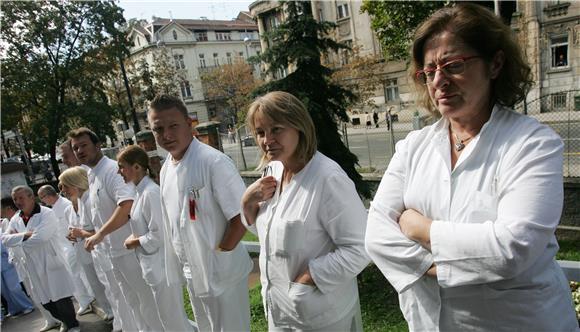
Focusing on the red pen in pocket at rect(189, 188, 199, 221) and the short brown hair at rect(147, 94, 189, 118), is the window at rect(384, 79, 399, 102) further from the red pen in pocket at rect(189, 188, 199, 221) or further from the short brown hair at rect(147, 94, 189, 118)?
the red pen in pocket at rect(189, 188, 199, 221)

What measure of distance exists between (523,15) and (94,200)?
82.8ft

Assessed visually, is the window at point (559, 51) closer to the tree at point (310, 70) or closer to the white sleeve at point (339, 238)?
the tree at point (310, 70)

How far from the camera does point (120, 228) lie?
3738 mm

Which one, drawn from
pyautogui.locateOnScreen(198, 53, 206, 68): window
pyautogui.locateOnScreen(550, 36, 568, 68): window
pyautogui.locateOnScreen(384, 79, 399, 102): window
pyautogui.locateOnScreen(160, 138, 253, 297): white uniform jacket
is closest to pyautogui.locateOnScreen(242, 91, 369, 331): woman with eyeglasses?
pyautogui.locateOnScreen(160, 138, 253, 297): white uniform jacket

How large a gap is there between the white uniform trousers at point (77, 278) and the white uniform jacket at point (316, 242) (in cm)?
442

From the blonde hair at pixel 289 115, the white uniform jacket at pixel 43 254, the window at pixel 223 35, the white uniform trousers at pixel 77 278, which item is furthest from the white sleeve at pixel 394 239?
the window at pixel 223 35

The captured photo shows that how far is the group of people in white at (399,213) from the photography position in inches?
53.7

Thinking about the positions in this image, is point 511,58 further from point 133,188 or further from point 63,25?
point 63,25

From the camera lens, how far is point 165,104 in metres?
2.85

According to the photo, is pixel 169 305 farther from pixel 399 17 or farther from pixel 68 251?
pixel 399 17

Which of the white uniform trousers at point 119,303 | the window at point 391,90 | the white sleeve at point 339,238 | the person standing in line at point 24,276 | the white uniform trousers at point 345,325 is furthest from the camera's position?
the window at point 391,90

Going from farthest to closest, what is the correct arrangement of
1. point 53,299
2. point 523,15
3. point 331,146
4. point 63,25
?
point 523,15 → point 63,25 → point 331,146 → point 53,299

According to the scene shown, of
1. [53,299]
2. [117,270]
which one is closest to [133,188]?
[117,270]

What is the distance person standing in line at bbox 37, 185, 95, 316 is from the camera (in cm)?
536
